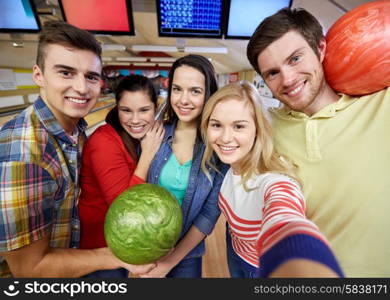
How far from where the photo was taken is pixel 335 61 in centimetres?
82

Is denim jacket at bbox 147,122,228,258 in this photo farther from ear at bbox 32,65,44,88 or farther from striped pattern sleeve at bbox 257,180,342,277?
ear at bbox 32,65,44,88

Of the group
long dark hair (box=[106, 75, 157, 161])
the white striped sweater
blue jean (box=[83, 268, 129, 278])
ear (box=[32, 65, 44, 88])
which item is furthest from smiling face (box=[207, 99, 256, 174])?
blue jean (box=[83, 268, 129, 278])

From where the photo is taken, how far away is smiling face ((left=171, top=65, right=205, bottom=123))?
3.41ft

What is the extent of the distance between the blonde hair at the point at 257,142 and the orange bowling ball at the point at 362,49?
12.7 inches

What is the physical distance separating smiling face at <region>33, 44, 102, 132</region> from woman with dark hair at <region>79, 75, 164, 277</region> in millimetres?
188

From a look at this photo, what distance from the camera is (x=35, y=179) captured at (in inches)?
27.2

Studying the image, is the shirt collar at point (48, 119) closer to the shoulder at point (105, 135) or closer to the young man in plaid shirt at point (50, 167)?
the young man in plaid shirt at point (50, 167)

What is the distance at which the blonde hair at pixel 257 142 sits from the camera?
0.83 meters

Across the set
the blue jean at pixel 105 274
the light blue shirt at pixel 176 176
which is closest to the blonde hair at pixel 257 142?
the light blue shirt at pixel 176 176

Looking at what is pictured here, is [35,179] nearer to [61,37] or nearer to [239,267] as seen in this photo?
[61,37]

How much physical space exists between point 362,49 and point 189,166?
2.72ft

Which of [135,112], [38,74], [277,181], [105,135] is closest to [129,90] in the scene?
[135,112]

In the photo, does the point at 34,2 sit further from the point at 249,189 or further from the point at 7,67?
the point at 249,189

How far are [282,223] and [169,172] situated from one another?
67 cm
